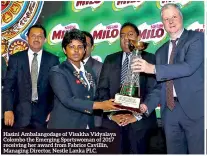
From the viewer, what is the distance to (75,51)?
4039 mm

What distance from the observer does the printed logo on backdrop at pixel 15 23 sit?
161 inches

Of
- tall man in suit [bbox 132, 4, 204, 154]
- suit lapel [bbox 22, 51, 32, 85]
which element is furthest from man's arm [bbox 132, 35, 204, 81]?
suit lapel [bbox 22, 51, 32, 85]

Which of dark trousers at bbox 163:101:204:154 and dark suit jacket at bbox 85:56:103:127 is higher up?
dark suit jacket at bbox 85:56:103:127

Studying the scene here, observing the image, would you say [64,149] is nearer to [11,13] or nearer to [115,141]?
[115,141]

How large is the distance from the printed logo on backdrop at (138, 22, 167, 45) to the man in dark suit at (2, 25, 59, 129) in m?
0.94

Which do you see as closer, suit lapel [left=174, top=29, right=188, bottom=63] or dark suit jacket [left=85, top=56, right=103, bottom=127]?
suit lapel [left=174, top=29, right=188, bottom=63]

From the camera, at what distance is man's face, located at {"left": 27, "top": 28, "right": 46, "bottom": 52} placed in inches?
161

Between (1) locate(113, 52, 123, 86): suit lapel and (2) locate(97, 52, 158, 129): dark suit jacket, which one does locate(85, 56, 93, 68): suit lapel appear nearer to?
(2) locate(97, 52, 158, 129): dark suit jacket

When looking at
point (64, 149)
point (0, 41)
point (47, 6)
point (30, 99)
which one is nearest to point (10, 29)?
point (0, 41)

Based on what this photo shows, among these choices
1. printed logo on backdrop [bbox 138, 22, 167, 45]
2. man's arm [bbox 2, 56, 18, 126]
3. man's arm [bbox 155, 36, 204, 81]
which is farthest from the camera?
man's arm [bbox 2, 56, 18, 126]

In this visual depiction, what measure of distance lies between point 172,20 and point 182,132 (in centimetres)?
114

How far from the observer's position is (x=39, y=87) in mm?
4082

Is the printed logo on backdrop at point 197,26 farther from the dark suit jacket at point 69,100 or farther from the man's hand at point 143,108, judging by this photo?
the dark suit jacket at point 69,100

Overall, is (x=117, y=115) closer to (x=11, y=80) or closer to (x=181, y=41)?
(x=181, y=41)
